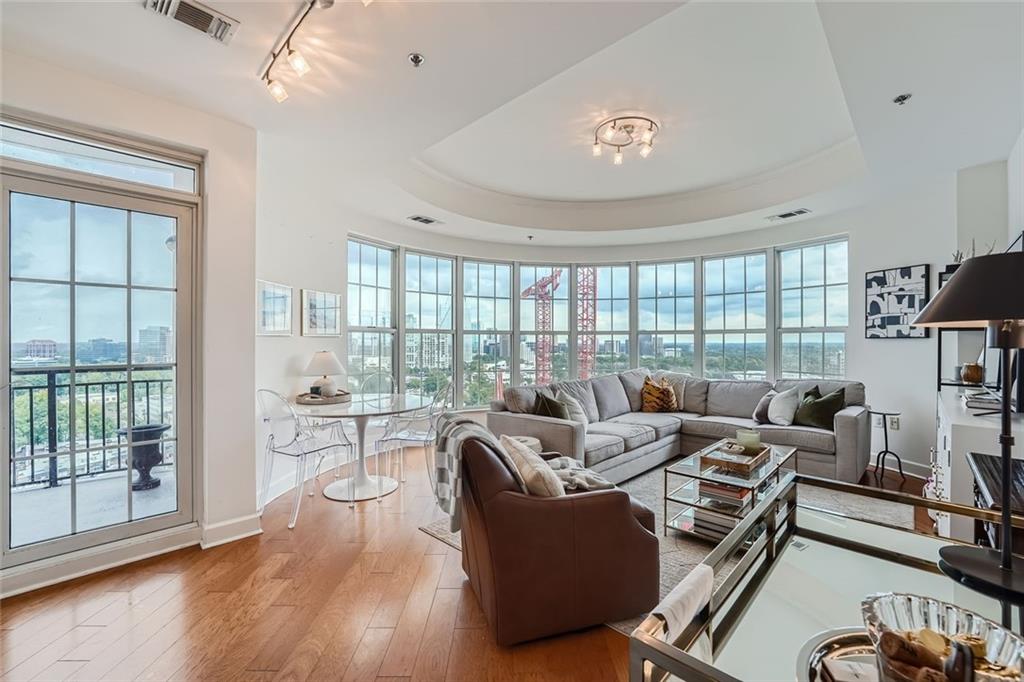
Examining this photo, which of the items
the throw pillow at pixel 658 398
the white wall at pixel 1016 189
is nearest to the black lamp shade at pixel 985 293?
the white wall at pixel 1016 189

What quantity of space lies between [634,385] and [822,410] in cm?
192

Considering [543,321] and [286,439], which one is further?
[543,321]

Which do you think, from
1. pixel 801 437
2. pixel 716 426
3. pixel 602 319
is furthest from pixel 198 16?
pixel 602 319

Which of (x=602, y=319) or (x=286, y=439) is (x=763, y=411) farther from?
(x=286, y=439)

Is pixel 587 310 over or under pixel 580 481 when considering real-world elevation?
over

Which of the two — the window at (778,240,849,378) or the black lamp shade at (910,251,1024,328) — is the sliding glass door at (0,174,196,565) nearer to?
the black lamp shade at (910,251,1024,328)

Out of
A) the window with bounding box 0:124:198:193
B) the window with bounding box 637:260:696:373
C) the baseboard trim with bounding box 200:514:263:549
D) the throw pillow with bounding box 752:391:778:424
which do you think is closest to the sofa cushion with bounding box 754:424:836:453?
the throw pillow with bounding box 752:391:778:424

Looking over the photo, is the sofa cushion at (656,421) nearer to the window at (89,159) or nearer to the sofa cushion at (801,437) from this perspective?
the sofa cushion at (801,437)

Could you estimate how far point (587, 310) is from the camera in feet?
21.2

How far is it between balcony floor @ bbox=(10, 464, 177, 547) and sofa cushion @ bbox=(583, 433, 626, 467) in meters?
2.88

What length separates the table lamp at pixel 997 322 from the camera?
0.98 meters

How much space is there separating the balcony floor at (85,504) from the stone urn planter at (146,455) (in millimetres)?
33

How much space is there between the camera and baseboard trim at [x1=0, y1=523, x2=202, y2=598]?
2.21 meters

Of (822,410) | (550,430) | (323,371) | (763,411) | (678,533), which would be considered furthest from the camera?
(763,411)
